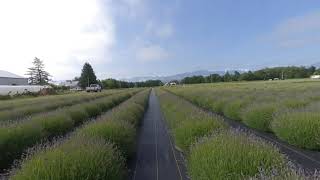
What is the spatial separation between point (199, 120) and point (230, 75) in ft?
395

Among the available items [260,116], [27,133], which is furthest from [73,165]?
[260,116]

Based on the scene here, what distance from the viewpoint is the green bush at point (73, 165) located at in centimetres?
522

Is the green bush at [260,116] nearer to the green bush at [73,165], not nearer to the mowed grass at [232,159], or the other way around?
the mowed grass at [232,159]

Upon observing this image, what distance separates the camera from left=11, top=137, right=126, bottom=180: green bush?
206 inches

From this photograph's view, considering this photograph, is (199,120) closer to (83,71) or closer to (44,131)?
(44,131)

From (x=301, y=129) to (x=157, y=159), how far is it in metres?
3.85

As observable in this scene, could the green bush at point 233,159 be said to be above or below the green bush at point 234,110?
above

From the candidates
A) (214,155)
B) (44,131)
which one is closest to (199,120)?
(214,155)

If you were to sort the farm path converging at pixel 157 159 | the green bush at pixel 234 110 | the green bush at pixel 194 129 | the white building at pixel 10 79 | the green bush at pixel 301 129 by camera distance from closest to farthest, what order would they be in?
the farm path converging at pixel 157 159 < the green bush at pixel 194 129 < the green bush at pixel 301 129 < the green bush at pixel 234 110 < the white building at pixel 10 79

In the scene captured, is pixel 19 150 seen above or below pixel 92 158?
below

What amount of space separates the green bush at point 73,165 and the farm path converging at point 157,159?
2.32 metres

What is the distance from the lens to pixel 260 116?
14.6 m

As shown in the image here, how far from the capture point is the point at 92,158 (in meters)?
5.79

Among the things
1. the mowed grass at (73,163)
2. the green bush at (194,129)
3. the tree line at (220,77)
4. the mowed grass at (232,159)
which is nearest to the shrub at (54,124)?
the green bush at (194,129)
